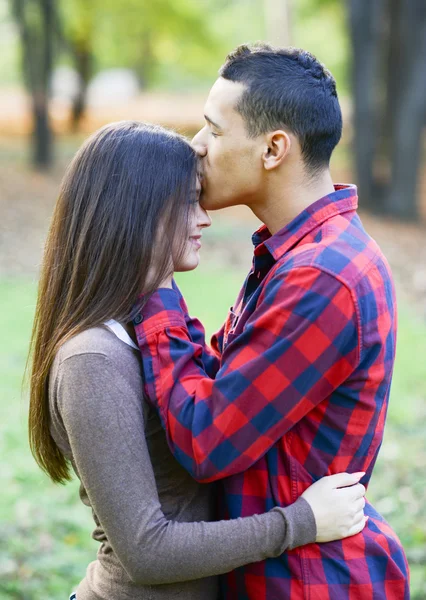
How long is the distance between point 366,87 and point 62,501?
37.2 ft

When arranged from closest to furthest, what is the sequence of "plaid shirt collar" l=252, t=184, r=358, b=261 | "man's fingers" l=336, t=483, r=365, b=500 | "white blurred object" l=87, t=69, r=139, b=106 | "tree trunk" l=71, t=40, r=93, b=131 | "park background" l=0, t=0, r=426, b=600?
"man's fingers" l=336, t=483, r=365, b=500, "plaid shirt collar" l=252, t=184, r=358, b=261, "park background" l=0, t=0, r=426, b=600, "tree trunk" l=71, t=40, r=93, b=131, "white blurred object" l=87, t=69, r=139, b=106

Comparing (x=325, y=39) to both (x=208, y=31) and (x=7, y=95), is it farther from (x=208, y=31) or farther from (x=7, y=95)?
(x=7, y=95)

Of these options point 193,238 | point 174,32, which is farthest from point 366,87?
point 193,238

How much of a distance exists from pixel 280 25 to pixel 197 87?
13.7 m

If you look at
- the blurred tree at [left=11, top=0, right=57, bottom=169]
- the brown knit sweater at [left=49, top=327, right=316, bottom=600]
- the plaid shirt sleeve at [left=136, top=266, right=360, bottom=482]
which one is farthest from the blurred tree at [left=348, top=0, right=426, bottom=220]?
the brown knit sweater at [left=49, top=327, right=316, bottom=600]

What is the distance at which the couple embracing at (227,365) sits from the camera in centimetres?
183

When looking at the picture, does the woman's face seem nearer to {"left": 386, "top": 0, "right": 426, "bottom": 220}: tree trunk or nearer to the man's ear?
the man's ear

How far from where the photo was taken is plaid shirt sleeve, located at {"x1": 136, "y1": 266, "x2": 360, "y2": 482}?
181cm

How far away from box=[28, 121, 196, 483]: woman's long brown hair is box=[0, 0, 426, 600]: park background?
2.51 feet

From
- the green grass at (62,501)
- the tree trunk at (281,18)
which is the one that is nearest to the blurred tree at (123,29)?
the tree trunk at (281,18)

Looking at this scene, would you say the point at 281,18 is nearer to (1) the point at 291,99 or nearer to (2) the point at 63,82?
(2) the point at 63,82

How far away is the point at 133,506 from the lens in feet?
6.05

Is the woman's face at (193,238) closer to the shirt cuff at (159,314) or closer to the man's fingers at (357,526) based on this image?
the shirt cuff at (159,314)

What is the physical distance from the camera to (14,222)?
540 inches
